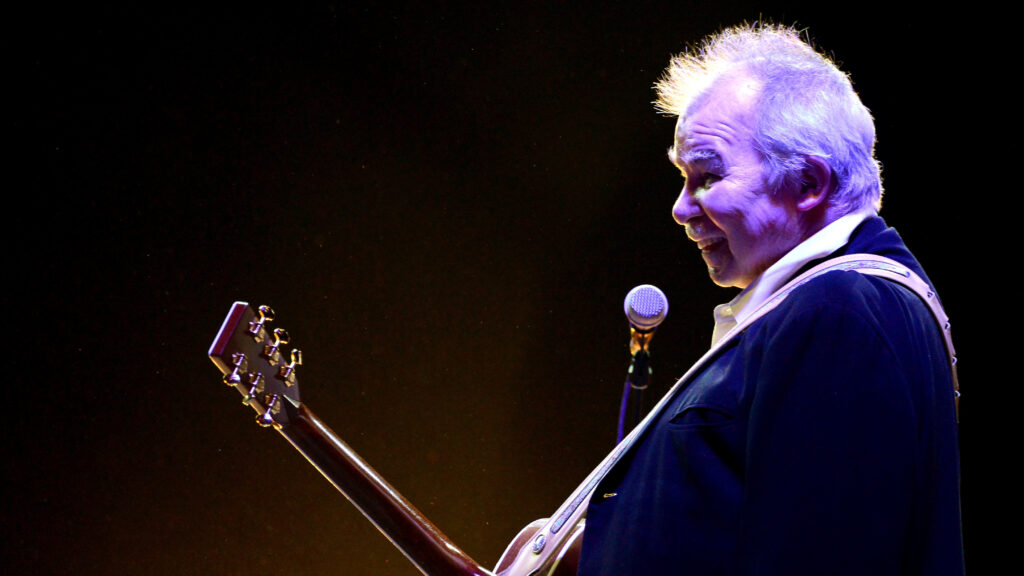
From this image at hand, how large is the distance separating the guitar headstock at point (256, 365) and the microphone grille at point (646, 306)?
0.77 metres

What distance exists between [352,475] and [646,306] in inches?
30.3

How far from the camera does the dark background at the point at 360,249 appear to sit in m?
2.09

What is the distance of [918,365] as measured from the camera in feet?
3.07

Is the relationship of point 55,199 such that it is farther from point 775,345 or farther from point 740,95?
point 775,345

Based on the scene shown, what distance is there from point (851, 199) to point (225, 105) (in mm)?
1766

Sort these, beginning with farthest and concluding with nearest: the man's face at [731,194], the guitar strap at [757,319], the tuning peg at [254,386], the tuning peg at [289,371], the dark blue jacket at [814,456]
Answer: the tuning peg at [289,371]
the tuning peg at [254,386]
the man's face at [731,194]
the guitar strap at [757,319]
the dark blue jacket at [814,456]

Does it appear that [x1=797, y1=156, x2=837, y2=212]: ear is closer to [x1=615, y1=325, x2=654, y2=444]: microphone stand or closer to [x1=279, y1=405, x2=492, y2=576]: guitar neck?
[x1=615, y1=325, x2=654, y2=444]: microphone stand

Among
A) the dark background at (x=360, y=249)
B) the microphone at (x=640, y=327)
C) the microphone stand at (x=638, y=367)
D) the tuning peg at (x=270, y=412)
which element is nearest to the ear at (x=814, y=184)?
the microphone at (x=640, y=327)

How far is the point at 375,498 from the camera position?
1.61m

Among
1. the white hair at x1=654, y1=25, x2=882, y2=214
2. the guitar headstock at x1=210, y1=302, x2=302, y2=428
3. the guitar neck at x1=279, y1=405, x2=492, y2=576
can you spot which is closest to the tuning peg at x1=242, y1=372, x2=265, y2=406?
the guitar headstock at x1=210, y1=302, x2=302, y2=428

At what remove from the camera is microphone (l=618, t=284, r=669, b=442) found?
1753 millimetres

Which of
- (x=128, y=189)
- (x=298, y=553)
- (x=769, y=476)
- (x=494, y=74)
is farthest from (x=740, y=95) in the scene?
(x=298, y=553)

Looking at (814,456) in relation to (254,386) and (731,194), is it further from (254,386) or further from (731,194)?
(254,386)

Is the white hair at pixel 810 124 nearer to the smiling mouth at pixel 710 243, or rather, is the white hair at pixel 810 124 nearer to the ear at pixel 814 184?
the ear at pixel 814 184
